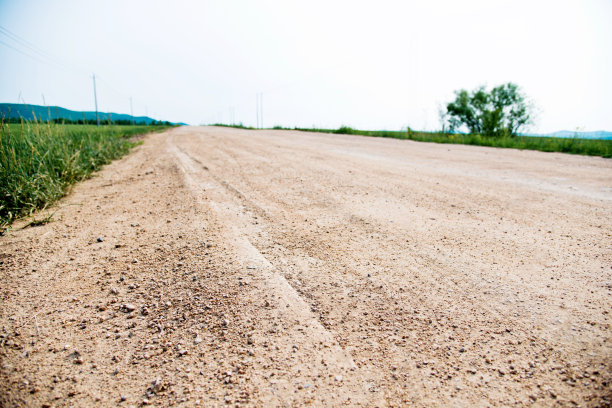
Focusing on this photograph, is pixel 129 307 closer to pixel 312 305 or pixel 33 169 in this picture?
pixel 312 305

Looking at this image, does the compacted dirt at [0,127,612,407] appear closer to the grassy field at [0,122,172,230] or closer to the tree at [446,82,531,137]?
the grassy field at [0,122,172,230]

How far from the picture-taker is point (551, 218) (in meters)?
2.78

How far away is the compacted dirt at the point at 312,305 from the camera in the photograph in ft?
3.82

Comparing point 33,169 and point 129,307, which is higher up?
point 33,169

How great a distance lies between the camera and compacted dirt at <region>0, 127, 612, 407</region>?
1.17 metres

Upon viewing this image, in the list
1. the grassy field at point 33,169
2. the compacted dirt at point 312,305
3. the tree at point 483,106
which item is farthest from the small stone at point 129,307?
the tree at point 483,106

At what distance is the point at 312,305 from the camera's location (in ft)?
5.24

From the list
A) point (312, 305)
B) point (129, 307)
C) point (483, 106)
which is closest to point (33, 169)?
point (129, 307)

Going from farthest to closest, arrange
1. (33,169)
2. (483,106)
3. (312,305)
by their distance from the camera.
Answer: (483,106) → (33,169) → (312,305)

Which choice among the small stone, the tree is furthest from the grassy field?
the tree

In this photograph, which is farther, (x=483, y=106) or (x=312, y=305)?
(x=483, y=106)

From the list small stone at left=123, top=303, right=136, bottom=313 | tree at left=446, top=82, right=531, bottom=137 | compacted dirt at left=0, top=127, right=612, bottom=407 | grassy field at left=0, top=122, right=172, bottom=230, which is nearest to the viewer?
compacted dirt at left=0, top=127, right=612, bottom=407

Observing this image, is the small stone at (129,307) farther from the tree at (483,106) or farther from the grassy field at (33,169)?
the tree at (483,106)

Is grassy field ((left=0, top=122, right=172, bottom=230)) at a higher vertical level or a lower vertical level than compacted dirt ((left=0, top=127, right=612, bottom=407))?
higher
